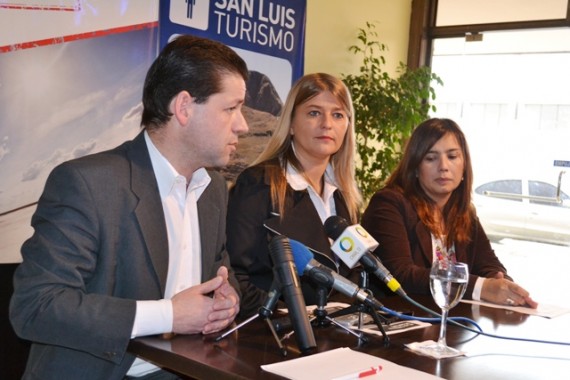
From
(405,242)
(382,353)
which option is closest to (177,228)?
(382,353)

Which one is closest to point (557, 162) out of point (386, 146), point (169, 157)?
point (386, 146)

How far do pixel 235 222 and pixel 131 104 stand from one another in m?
1.26

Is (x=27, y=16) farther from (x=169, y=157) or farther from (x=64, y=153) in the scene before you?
(x=169, y=157)

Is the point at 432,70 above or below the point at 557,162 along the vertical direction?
above

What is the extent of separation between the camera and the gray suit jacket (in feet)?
5.19

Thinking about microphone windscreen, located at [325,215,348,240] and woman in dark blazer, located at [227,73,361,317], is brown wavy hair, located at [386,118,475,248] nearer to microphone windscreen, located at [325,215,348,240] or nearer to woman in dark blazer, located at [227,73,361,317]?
woman in dark blazer, located at [227,73,361,317]

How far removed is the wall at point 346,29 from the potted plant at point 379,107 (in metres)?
0.09

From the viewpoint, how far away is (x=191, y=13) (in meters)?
3.84

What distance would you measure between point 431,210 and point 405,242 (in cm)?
30

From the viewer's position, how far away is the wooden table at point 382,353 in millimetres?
1484

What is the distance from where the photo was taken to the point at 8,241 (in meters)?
3.02

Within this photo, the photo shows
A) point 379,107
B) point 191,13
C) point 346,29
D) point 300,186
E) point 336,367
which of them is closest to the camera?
point 336,367

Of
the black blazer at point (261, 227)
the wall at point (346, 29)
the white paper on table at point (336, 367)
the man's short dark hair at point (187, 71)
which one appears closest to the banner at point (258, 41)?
the wall at point (346, 29)

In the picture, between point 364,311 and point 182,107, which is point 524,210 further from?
Answer: point 182,107
